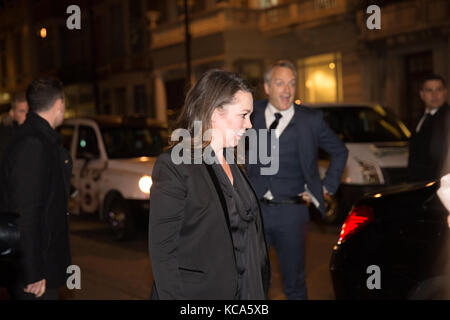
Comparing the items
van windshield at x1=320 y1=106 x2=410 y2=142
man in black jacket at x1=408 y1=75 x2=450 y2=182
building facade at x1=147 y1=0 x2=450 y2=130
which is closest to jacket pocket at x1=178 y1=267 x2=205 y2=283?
man in black jacket at x1=408 y1=75 x2=450 y2=182

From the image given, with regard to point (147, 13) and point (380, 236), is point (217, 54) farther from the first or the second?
point (380, 236)

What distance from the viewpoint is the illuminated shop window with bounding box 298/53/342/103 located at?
66.0 ft

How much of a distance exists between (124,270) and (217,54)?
15133mm

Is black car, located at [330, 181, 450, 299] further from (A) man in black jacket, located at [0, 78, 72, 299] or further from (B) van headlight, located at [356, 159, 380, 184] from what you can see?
(B) van headlight, located at [356, 159, 380, 184]

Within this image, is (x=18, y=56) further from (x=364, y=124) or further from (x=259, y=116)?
(x=259, y=116)

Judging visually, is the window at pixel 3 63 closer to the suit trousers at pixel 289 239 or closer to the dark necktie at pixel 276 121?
the dark necktie at pixel 276 121

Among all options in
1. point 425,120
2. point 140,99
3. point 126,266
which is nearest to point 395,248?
point 425,120

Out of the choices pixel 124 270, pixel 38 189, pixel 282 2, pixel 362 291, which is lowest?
pixel 124 270

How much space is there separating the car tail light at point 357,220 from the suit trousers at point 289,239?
20.1 inches

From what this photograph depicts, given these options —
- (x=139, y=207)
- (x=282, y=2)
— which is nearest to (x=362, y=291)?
(x=139, y=207)

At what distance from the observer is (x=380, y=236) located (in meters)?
3.80

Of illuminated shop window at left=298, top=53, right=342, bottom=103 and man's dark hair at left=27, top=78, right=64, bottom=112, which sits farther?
illuminated shop window at left=298, top=53, right=342, bottom=103

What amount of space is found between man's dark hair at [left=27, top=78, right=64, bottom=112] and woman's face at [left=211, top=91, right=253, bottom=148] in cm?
127

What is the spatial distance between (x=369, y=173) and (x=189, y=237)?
6.89 meters
